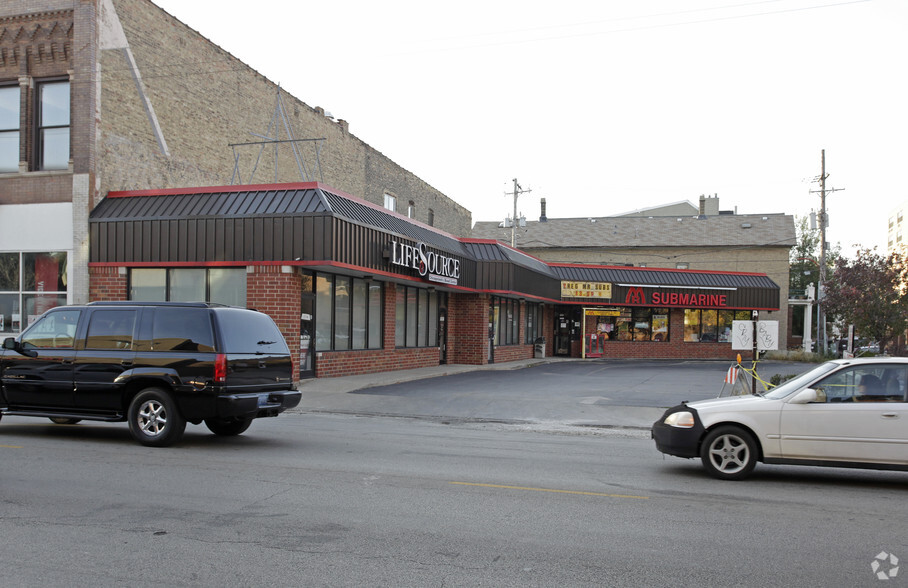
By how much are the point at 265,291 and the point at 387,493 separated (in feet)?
40.7

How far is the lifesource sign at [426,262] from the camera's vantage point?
2177cm

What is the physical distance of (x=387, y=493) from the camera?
7453 mm

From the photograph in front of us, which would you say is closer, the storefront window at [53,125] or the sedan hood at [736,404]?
the sedan hood at [736,404]

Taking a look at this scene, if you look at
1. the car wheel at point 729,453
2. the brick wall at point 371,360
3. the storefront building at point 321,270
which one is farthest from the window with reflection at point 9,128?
the car wheel at point 729,453

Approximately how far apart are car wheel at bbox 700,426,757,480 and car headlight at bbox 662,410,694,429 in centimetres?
25

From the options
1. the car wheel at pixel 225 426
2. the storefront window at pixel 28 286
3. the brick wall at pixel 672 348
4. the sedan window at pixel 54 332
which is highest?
the storefront window at pixel 28 286

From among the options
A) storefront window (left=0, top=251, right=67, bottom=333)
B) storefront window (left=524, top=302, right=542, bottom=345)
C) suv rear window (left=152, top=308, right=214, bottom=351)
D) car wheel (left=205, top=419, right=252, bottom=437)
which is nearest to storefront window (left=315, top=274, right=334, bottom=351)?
storefront window (left=0, top=251, right=67, bottom=333)

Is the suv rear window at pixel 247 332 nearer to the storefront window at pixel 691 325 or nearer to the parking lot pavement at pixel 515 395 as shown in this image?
the parking lot pavement at pixel 515 395

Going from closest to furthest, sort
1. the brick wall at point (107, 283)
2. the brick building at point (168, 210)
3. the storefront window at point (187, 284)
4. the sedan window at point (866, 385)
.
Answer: the sedan window at point (866, 385) → the brick building at point (168, 210) → the storefront window at point (187, 284) → the brick wall at point (107, 283)

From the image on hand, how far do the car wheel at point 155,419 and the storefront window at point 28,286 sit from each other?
12.9 meters

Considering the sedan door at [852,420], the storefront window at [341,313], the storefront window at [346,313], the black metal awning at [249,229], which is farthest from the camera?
the storefront window at [341,313]

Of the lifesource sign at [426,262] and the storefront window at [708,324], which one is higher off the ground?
the lifesource sign at [426,262]

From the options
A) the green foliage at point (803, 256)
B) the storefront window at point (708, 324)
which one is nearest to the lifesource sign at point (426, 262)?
the storefront window at point (708, 324)

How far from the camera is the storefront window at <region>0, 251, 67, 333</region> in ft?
68.7
